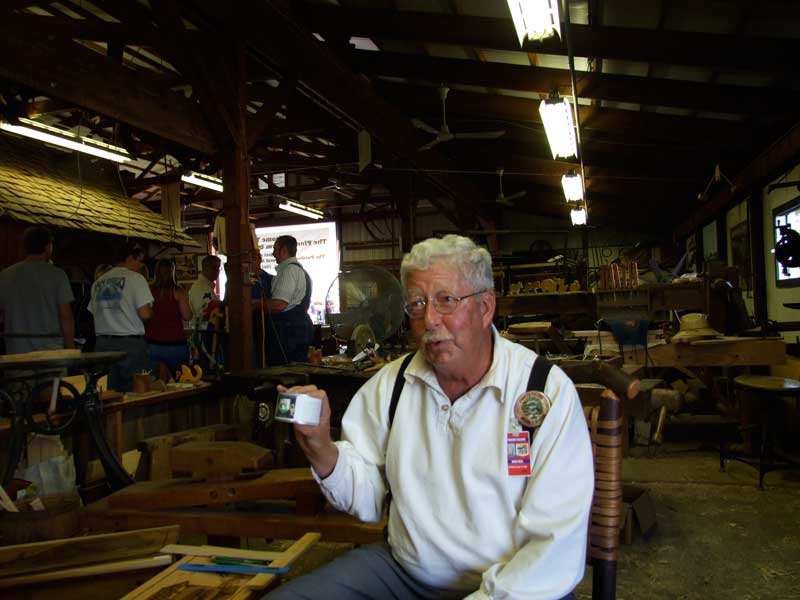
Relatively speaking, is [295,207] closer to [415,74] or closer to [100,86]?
[415,74]

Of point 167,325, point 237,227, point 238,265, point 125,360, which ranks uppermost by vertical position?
point 237,227

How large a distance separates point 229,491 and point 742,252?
897 cm

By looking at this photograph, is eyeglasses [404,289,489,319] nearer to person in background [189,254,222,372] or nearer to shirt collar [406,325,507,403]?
shirt collar [406,325,507,403]

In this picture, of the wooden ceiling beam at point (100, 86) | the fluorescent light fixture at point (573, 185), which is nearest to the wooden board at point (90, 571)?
the wooden ceiling beam at point (100, 86)

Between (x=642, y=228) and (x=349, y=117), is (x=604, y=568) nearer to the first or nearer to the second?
(x=349, y=117)

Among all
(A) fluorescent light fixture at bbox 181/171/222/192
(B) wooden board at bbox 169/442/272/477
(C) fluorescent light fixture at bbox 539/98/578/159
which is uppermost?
(A) fluorescent light fixture at bbox 181/171/222/192

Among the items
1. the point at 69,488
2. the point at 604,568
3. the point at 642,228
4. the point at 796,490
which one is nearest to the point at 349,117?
the point at 69,488

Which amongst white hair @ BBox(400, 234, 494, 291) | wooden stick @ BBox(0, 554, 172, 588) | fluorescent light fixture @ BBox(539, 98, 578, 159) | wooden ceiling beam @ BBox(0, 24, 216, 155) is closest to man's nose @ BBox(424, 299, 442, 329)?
white hair @ BBox(400, 234, 494, 291)

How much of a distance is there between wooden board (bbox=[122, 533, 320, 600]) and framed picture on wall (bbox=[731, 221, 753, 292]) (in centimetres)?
858

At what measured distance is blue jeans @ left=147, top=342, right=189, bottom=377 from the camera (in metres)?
5.80

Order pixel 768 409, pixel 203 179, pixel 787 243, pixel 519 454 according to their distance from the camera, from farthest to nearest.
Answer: pixel 203 179 → pixel 787 243 → pixel 768 409 → pixel 519 454

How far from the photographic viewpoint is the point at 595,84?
20.7ft

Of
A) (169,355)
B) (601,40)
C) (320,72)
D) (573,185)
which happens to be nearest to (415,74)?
(320,72)

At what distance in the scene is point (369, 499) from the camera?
73.3 inches
